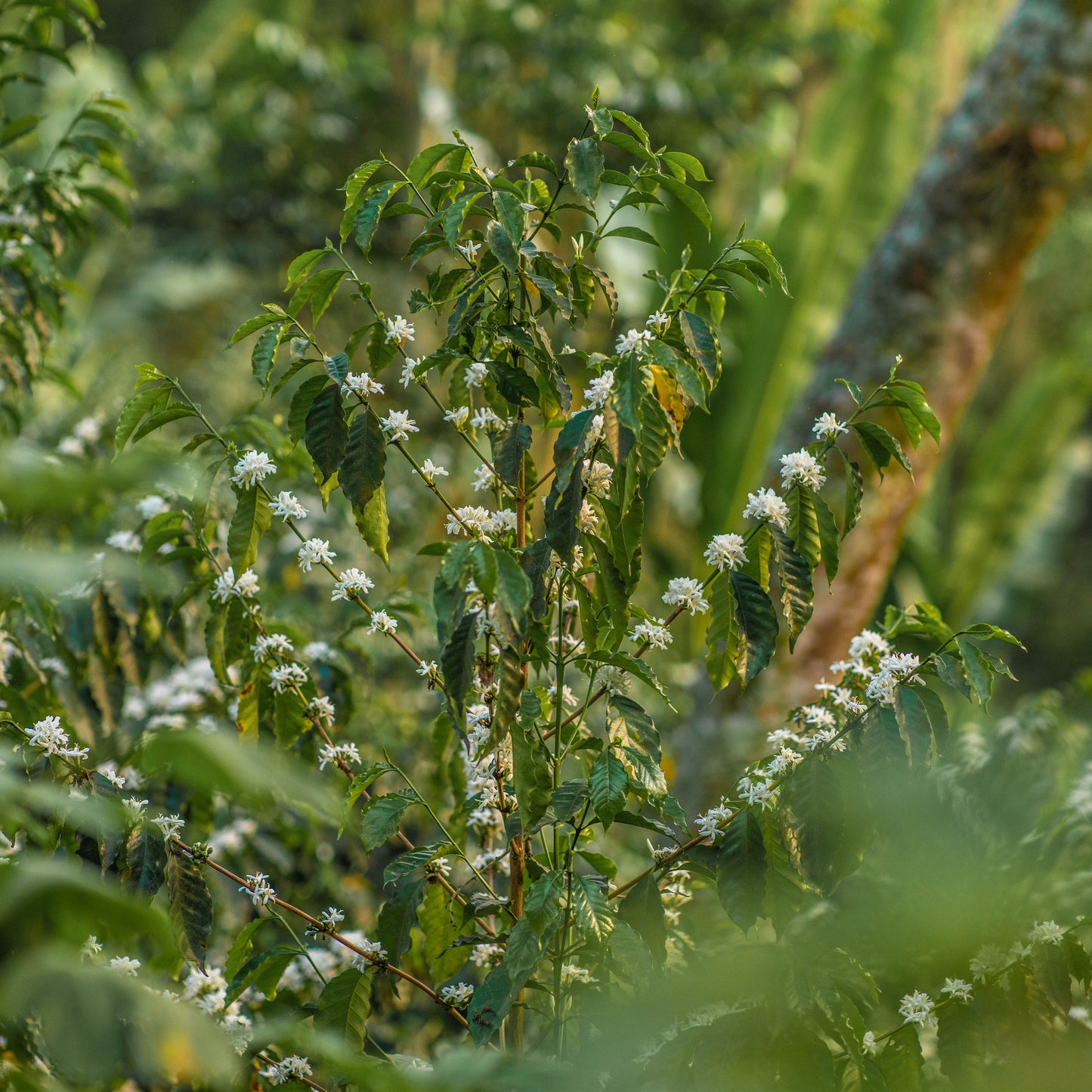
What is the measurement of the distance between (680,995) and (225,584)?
61cm

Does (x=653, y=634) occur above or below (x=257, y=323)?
below

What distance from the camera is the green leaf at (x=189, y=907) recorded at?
96cm

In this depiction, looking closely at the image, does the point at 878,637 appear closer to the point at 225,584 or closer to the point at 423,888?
the point at 423,888

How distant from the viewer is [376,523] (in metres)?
1.00

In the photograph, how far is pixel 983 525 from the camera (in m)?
5.20

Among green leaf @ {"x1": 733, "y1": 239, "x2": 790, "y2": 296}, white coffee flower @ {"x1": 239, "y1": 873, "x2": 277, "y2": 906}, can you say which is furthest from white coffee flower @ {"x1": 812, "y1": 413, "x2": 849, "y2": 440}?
white coffee flower @ {"x1": 239, "y1": 873, "x2": 277, "y2": 906}

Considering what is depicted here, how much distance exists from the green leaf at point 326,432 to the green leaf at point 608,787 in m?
0.37

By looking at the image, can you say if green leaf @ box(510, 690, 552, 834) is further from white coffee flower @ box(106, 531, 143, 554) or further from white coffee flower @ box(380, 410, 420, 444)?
white coffee flower @ box(106, 531, 143, 554)

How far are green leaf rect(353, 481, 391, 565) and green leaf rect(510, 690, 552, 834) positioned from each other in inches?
8.8

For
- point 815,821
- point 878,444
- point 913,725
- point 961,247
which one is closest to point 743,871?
point 815,821

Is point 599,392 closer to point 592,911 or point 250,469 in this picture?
point 250,469

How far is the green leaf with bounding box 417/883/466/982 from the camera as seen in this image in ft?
3.44

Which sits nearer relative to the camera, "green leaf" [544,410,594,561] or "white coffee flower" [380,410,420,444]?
"green leaf" [544,410,594,561]

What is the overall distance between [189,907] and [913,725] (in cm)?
69
